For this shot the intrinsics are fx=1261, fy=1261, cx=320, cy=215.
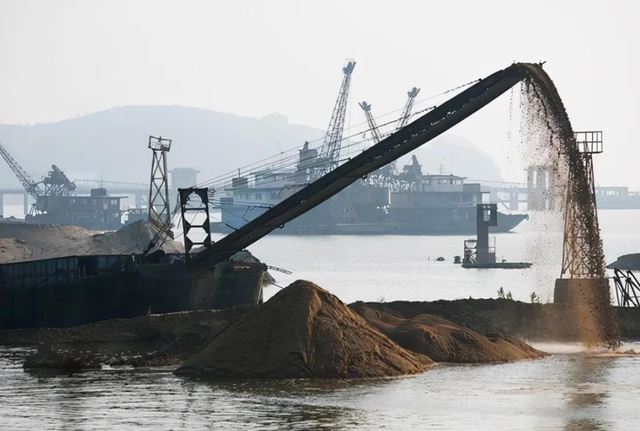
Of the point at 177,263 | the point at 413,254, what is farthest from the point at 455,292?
the point at 413,254

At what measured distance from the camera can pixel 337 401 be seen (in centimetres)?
2834

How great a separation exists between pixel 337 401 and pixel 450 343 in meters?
9.50

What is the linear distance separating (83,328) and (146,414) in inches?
579

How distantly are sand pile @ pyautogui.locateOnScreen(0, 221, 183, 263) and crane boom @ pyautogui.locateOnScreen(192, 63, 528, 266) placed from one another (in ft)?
166

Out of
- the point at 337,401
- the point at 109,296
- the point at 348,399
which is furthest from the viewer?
the point at 109,296

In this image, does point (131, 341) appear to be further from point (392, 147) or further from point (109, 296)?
point (392, 147)

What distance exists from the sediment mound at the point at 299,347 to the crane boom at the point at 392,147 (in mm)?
11552

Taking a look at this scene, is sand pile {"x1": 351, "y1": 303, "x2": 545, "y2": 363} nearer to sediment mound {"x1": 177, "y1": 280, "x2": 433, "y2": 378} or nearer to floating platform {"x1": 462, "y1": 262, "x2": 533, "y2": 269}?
sediment mound {"x1": 177, "y1": 280, "x2": 433, "y2": 378}

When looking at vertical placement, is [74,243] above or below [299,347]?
above

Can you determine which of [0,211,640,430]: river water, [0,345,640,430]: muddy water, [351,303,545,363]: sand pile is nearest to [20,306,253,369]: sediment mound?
[0,211,640,430]: river water

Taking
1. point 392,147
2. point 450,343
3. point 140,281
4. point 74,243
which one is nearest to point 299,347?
point 450,343

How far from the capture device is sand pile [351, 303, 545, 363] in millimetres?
36656

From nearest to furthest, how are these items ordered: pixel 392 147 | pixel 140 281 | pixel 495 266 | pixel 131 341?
pixel 131 341 < pixel 392 147 < pixel 140 281 < pixel 495 266

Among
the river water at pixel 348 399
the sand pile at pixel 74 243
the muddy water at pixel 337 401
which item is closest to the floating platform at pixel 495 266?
the sand pile at pixel 74 243
